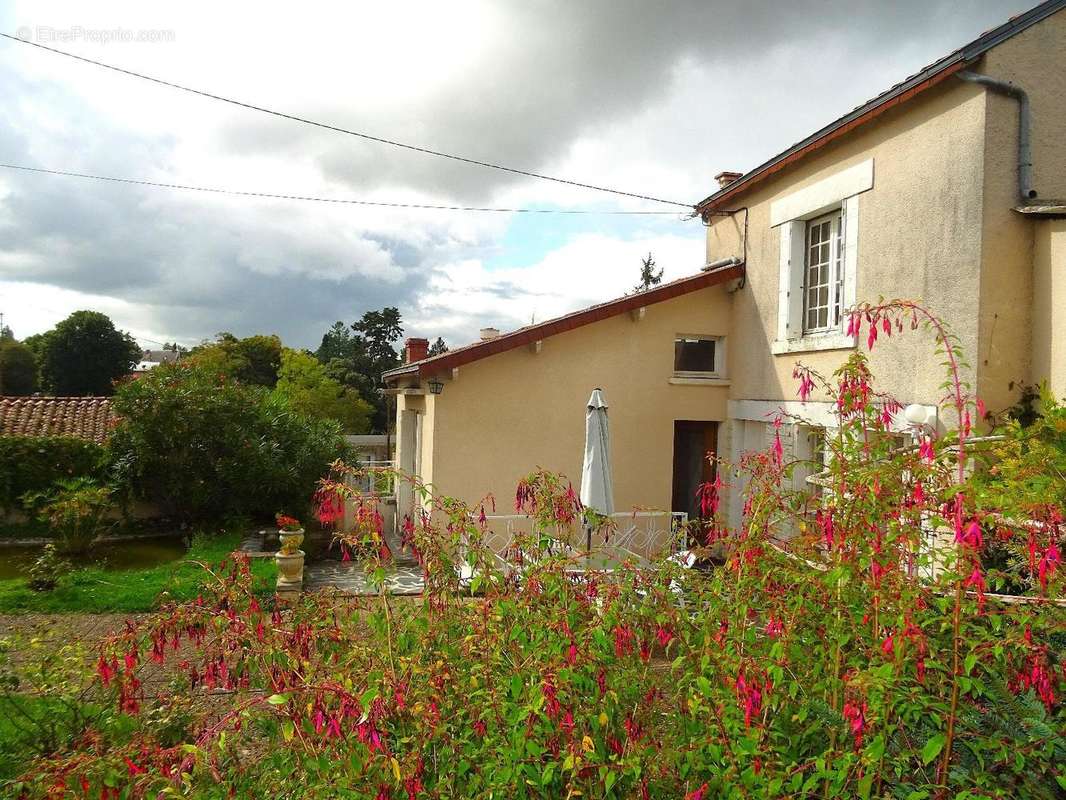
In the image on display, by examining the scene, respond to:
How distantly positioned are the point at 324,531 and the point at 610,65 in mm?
10497

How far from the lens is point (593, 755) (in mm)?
2178

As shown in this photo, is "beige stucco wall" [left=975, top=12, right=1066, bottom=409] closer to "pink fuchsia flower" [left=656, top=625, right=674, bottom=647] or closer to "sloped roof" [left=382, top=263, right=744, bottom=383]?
"sloped roof" [left=382, top=263, right=744, bottom=383]

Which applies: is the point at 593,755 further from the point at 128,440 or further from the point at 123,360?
the point at 123,360

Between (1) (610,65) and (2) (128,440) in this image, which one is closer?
(1) (610,65)

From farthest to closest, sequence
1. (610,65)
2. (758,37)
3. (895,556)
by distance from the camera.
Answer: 1. (610,65)
2. (758,37)
3. (895,556)

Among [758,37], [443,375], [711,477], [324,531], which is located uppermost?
[758,37]

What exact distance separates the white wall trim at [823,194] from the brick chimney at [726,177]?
2137 mm

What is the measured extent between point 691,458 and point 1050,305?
617 centimetres

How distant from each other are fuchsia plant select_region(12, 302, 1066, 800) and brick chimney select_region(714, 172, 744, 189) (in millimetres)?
10132

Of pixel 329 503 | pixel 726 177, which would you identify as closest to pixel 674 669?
pixel 329 503

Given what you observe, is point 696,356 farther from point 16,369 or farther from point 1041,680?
point 16,369

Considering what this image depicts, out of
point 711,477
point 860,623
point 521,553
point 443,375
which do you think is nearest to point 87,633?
point 443,375

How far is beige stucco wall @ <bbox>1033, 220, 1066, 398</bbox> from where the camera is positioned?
6.79 m

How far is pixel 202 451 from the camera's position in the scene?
13.6 m
